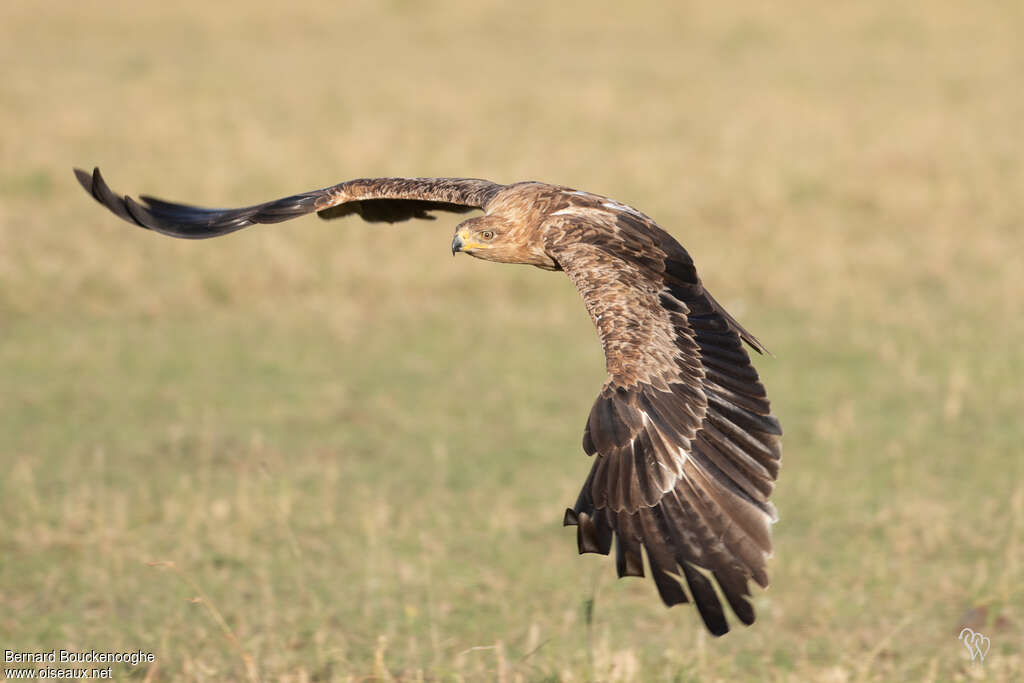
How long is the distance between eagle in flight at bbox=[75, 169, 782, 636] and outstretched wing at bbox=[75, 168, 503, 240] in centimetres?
24

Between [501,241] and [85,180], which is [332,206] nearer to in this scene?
[501,241]

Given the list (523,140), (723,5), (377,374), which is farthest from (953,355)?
(723,5)

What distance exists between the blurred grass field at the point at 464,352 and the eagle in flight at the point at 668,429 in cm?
73

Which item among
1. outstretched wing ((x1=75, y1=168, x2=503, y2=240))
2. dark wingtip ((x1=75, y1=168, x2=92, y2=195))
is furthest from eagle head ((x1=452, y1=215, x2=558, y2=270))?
dark wingtip ((x1=75, y1=168, x2=92, y2=195))

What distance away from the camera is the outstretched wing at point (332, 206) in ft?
19.6

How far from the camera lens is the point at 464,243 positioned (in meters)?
6.37

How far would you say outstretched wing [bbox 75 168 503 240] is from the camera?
597cm

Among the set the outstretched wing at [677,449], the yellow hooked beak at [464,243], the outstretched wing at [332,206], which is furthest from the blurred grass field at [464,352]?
the yellow hooked beak at [464,243]

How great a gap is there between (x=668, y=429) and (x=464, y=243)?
6.70 ft

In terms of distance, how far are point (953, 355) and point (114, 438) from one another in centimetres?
699

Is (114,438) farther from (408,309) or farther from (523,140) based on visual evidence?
(523,140)

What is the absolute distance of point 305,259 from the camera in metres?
14.2

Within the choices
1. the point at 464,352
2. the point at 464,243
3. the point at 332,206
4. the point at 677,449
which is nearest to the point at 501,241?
the point at 464,243

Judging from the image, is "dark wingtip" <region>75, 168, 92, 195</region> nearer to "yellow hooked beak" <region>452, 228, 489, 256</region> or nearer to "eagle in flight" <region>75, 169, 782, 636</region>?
"eagle in flight" <region>75, 169, 782, 636</region>
